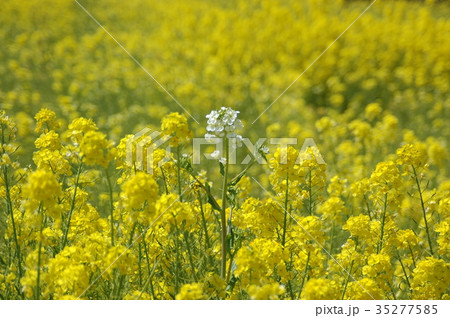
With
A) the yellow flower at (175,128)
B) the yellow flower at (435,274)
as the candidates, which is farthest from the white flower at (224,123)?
the yellow flower at (435,274)

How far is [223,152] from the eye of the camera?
317 cm

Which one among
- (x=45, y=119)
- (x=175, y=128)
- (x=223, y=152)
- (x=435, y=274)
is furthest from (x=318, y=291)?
(x=45, y=119)

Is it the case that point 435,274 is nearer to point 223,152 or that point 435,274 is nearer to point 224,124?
point 224,124

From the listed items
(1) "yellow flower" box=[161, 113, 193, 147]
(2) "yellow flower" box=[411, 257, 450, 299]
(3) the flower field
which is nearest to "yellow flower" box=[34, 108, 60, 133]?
(3) the flower field

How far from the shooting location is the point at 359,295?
2.33m

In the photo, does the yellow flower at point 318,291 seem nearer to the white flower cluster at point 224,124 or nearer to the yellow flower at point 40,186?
the white flower cluster at point 224,124

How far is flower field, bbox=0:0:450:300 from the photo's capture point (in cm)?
240

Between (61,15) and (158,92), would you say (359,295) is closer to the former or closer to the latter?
(158,92)

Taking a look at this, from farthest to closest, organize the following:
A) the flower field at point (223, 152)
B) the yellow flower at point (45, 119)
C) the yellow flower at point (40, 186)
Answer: the yellow flower at point (45, 119), the flower field at point (223, 152), the yellow flower at point (40, 186)

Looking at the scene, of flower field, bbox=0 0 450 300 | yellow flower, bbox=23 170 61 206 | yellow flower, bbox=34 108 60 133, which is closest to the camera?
yellow flower, bbox=23 170 61 206

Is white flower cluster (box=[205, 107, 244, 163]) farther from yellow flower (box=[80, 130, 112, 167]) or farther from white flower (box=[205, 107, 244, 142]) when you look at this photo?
yellow flower (box=[80, 130, 112, 167])

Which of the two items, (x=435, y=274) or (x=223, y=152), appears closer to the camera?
(x=435, y=274)

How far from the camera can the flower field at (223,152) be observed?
2.40m

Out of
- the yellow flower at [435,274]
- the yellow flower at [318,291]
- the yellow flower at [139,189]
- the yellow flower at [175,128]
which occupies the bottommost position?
the yellow flower at [435,274]
